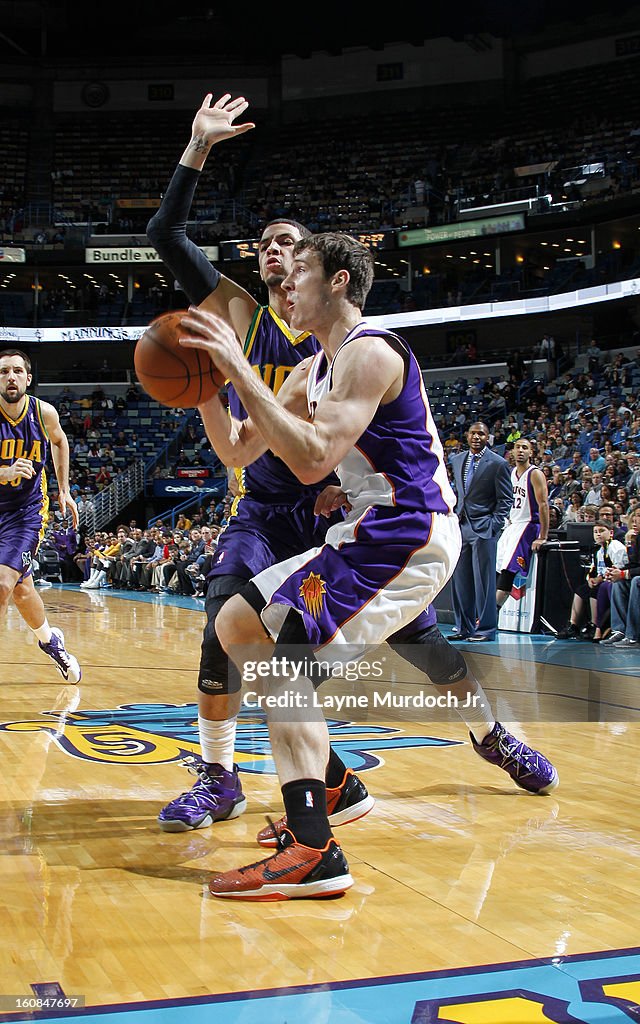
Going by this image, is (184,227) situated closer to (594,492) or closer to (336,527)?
(336,527)

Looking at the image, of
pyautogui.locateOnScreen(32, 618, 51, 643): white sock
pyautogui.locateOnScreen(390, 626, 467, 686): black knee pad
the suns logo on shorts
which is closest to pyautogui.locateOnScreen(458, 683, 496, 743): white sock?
pyautogui.locateOnScreen(390, 626, 467, 686): black knee pad

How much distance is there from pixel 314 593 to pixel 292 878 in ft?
2.40

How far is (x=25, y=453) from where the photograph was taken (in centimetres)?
620

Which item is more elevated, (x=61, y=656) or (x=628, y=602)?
(x=61, y=656)

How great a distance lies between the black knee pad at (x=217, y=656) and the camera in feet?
10.6

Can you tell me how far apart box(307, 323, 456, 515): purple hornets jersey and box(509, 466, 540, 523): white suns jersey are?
23.0ft

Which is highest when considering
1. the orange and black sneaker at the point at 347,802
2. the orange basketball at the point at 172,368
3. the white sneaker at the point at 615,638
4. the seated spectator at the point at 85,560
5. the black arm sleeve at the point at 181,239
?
the black arm sleeve at the point at 181,239

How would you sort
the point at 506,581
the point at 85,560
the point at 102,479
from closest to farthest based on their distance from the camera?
the point at 506,581 → the point at 85,560 → the point at 102,479

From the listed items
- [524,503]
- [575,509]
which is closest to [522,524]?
[524,503]

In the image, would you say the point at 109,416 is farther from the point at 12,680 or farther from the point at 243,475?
the point at 243,475

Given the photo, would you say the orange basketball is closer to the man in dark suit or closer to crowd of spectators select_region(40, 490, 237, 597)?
the man in dark suit

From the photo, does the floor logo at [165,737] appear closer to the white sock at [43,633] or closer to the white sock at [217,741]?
the white sock at [217,741]

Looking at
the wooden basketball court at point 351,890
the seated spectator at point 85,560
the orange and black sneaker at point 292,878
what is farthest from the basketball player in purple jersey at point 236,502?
the seated spectator at point 85,560

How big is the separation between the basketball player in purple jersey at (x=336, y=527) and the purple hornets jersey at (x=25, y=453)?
11.9ft
